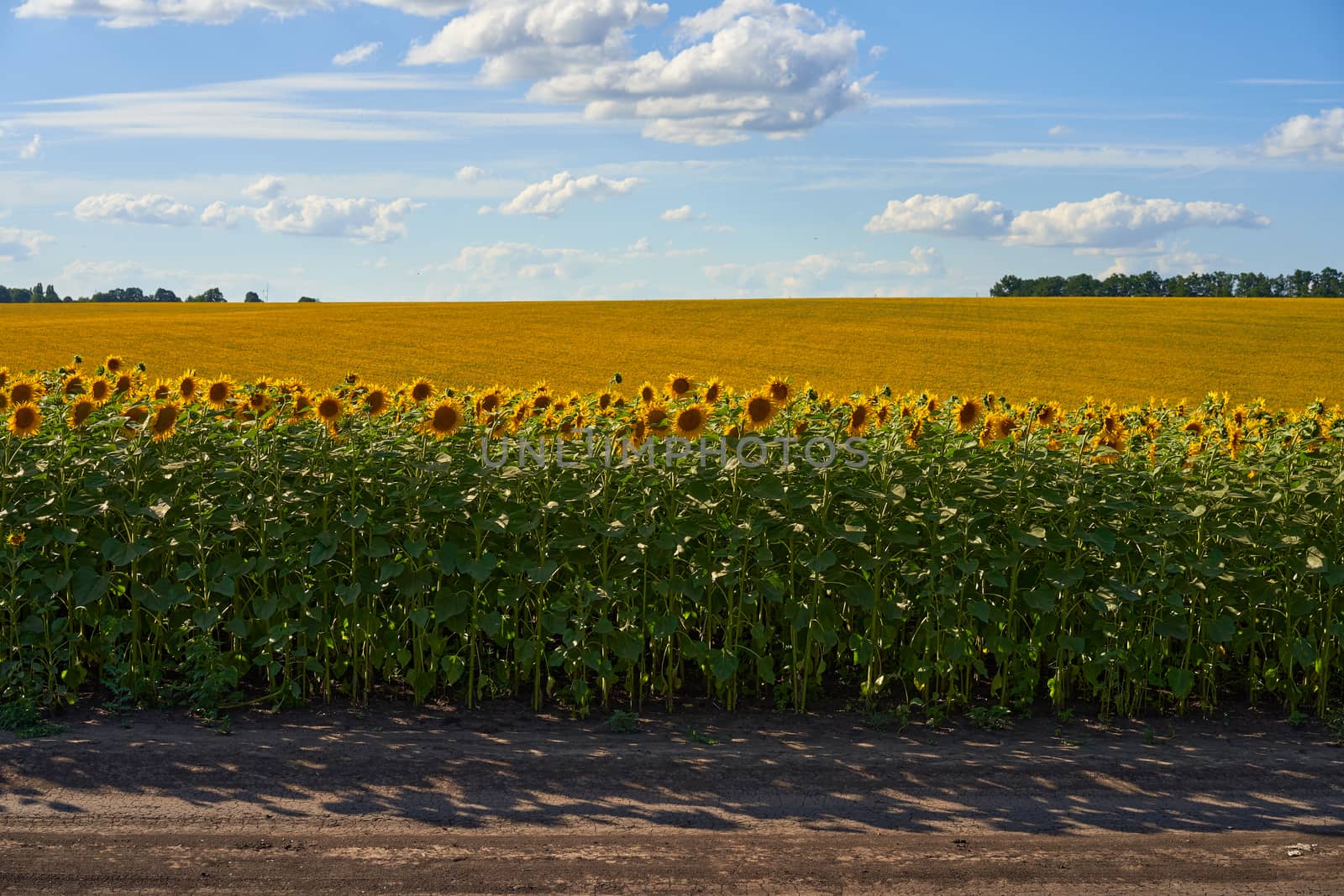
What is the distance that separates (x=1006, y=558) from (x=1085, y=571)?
55 cm

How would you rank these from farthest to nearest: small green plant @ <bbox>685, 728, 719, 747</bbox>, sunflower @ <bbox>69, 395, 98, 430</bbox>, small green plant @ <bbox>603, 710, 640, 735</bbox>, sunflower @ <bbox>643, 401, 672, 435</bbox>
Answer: sunflower @ <bbox>69, 395, 98, 430</bbox> → sunflower @ <bbox>643, 401, 672, 435</bbox> → small green plant @ <bbox>603, 710, 640, 735</bbox> → small green plant @ <bbox>685, 728, 719, 747</bbox>

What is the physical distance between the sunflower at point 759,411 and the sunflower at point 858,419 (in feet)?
1.38

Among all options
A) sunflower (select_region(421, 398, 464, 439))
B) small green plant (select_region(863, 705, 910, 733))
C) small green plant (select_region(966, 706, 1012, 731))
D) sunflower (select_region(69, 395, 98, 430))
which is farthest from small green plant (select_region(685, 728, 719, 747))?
sunflower (select_region(69, 395, 98, 430))

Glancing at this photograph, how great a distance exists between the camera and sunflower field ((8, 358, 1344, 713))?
5.88 metres

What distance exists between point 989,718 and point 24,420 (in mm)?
5127

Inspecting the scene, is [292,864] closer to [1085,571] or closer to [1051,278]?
[1085,571]

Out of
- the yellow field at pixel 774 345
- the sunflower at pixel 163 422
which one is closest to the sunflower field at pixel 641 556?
the sunflower at pixel 163 422

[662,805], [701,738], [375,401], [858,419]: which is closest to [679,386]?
[858,419]

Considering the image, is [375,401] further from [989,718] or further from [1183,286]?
[1183,286]

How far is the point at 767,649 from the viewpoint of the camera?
6484 mm

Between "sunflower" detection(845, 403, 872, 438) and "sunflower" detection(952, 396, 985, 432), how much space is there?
1.67ft

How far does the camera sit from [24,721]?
229 inches

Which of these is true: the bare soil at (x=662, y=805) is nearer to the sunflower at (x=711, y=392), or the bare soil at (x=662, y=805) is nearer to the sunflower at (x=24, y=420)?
the sunflower at (x=24, y=420)

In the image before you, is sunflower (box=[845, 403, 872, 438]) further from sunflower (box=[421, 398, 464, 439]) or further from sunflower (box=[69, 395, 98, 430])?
sunflower (box=[69, 395, 98, 430])
